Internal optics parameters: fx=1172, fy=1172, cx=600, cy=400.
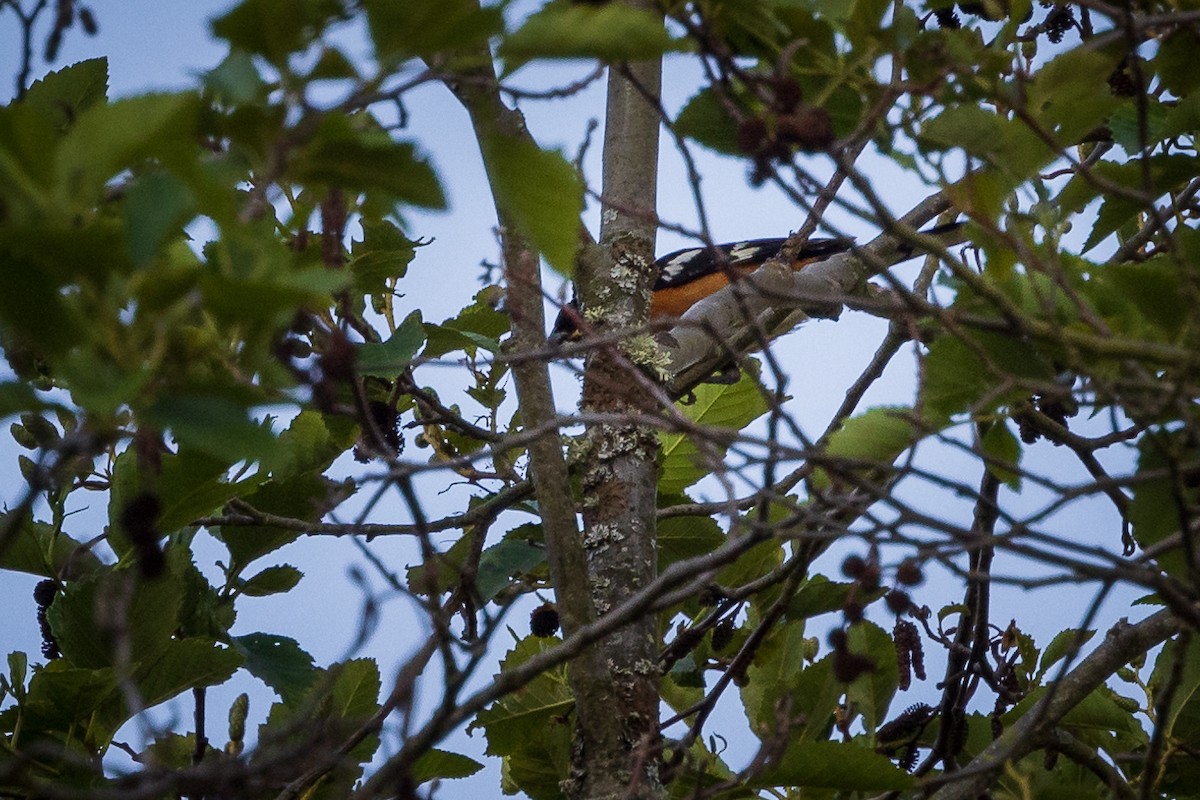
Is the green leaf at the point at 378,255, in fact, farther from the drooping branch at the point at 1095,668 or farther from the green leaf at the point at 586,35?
the green leaf at the point at 586,35

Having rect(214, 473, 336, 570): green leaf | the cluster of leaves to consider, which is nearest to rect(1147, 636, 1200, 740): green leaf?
the cluster of leaves

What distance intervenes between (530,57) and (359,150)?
0.52 feet

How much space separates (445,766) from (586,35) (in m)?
2.05

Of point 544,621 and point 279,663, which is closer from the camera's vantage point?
point 279,663

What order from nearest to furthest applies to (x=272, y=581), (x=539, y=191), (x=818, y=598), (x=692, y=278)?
(x=539, y=191), (x=818, y=598), (x=272, y=581), (x=692, y=278)

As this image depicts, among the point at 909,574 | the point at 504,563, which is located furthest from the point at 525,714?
the point at 909,574

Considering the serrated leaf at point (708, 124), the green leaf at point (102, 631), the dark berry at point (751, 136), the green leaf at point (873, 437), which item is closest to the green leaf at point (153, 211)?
the dark berry at point (751, 136)

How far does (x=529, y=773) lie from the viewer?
2.64 meters

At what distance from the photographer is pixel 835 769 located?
2072 mm

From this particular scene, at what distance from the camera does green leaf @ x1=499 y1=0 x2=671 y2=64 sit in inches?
35.4

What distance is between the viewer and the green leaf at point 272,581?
2873 mm

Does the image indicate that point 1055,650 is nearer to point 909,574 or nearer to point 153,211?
point 909,574

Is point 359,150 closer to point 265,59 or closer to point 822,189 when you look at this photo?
point 265,59

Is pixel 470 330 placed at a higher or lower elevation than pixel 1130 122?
higher
